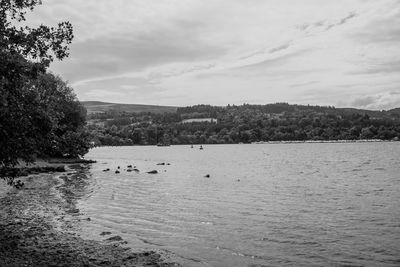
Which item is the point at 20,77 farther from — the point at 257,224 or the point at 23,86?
the point at 257,224

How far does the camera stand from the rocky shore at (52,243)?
16.5m

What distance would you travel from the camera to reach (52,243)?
19.8 metres

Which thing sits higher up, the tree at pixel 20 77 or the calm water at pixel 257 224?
the tree at pixel 20 77

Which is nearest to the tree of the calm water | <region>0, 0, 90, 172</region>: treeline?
<region>0, 0, 90, 172</region>: treeline

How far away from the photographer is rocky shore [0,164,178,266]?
650 inches

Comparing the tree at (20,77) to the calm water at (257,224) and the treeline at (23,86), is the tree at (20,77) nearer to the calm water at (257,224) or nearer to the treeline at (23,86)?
the treeline at (23,86)

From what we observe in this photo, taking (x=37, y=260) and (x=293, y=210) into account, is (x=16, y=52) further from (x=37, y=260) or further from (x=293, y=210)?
(x=293, y=210)

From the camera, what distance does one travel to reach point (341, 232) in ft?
79.4

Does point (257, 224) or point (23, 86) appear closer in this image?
point (23, 86)

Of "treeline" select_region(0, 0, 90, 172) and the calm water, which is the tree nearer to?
"treeline" select_region(0, 0, 90, 172)

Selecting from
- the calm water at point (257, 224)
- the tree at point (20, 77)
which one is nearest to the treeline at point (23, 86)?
the tree at point (20, 77)

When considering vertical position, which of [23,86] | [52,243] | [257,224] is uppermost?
[23,86]

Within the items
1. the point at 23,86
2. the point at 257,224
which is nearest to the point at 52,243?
the point at 23,86

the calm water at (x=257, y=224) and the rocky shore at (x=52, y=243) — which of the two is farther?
the calm water at (x=257, y=224)
